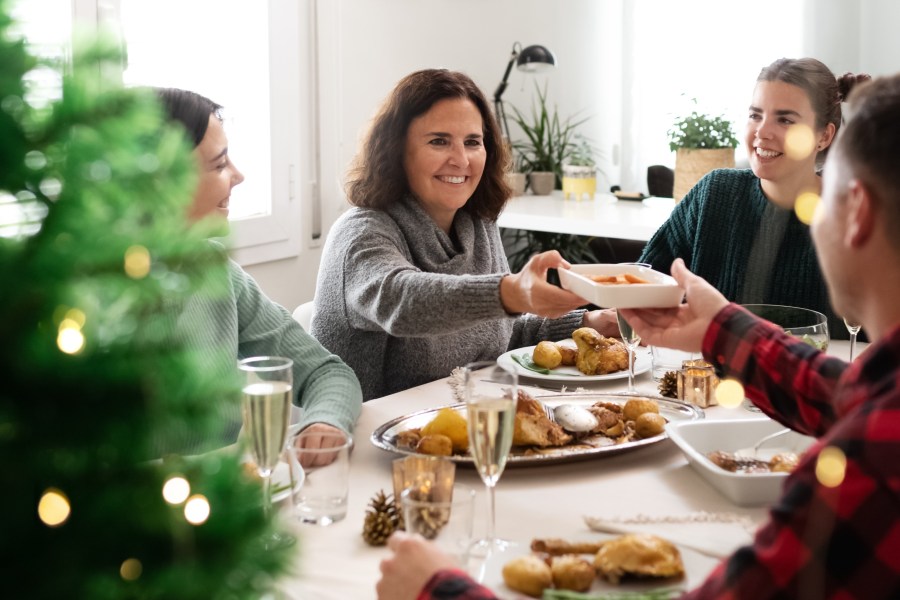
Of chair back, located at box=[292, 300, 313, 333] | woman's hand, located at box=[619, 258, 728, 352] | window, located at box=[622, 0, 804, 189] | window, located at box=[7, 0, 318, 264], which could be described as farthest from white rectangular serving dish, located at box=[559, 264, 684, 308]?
window, located at box=[622, 0, 804, 189]

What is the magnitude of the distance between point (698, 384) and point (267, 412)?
896 mm

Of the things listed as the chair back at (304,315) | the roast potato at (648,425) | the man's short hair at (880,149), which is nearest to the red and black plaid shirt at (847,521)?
the man's short hair at (880,149)

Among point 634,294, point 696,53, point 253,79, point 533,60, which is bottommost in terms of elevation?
point 634,294

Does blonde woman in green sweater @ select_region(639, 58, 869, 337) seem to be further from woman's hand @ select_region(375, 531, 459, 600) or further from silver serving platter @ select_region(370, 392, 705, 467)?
woman's hand @ select_region(375, 531, 459, 600)

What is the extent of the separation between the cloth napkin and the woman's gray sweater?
0.71m

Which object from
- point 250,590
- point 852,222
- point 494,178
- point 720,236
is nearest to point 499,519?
point 852,222

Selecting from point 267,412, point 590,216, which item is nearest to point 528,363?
point 267,412

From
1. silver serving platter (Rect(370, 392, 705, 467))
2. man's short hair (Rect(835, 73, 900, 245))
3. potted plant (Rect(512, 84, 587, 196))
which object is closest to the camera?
man's short hair (Rect(835, 73, 900, 245))

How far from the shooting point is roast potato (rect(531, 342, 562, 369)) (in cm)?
201

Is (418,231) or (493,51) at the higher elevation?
(493,51)

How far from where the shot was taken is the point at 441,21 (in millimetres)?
4766

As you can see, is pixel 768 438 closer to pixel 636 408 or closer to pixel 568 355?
pixel 636 408

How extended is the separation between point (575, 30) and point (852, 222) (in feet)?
16.8

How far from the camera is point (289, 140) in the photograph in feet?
12.8
